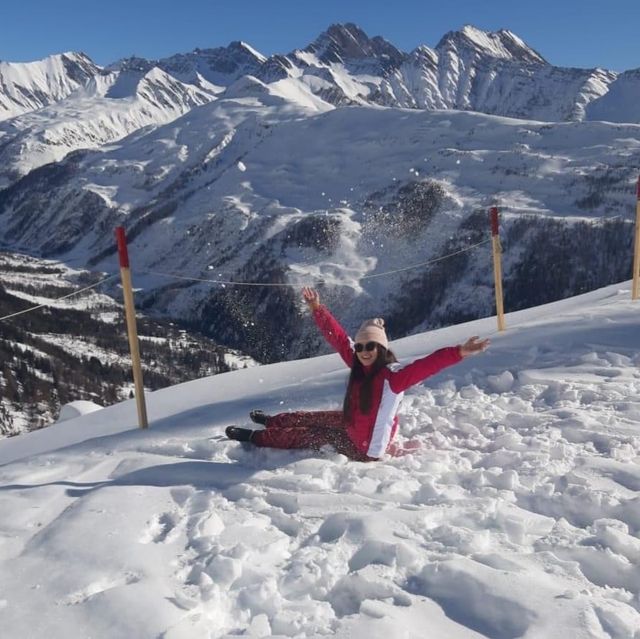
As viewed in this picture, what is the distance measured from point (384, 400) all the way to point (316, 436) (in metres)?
0.78

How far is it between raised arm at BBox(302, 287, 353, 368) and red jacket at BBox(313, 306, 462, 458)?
22.5 inches

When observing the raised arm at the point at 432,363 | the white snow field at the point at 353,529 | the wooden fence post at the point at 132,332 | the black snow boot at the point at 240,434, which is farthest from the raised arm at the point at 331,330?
the wooden fence post at the point at 132,332

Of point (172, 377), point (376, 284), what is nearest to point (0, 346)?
point (172, 377)

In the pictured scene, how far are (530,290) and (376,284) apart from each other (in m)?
34.5

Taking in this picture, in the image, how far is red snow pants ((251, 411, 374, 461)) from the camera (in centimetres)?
586

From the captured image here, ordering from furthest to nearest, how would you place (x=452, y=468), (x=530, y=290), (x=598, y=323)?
(x=530, y=290), (x=598, y=323), (x=452, y=468)

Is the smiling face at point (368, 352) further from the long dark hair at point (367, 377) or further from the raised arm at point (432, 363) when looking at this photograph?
the raised arm at point (432, 363)

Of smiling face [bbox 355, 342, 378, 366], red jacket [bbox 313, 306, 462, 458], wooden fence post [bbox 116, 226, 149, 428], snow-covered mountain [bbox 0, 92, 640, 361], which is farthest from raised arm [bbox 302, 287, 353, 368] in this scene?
snow-covered mountain [bbox 0, 92, 640, 361]

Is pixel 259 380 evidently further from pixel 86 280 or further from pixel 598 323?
pixel 86 280

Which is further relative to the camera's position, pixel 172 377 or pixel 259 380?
pixel 172 377

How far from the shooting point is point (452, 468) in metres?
5.29

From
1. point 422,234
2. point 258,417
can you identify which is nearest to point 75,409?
point 258,417

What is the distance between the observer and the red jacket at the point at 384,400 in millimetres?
5691

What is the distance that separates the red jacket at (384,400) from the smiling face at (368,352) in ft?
0.48
